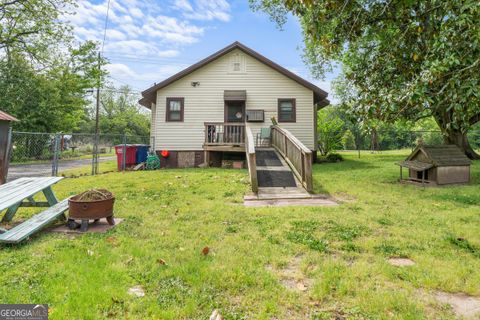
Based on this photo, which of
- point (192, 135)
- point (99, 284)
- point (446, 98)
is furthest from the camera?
point (192, 135)

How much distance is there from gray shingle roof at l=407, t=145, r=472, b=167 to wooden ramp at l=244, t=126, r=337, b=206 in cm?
378

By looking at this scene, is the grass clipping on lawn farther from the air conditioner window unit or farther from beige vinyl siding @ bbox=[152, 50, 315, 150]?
the air conditioner window unit

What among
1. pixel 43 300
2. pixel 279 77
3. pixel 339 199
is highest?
pixel 279 77

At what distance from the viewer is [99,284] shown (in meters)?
2.45

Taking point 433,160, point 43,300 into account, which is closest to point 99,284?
point 43,300

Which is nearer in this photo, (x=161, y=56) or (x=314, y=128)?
(x=314, y=128)

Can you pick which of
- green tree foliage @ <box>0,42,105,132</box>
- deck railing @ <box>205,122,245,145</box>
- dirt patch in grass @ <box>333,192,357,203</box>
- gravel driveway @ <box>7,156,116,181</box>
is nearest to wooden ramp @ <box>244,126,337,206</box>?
dirt patch in grass @ <box>333,192,357,203</box>

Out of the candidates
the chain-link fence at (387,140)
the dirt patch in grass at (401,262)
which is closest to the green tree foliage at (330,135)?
the dirt patch in grass at (401,262)

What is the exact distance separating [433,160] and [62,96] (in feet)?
82.1

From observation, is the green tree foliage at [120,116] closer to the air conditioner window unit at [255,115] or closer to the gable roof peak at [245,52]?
the gable roof peak at [245,52]

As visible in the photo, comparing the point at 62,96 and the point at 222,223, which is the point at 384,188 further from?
the point at 62,96

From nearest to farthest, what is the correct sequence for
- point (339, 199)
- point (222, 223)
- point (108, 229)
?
point (108, 229), point (222, 223), point (339, 199)

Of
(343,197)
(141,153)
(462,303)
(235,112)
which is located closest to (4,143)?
(141,153)

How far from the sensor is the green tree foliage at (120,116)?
39.7 meters
